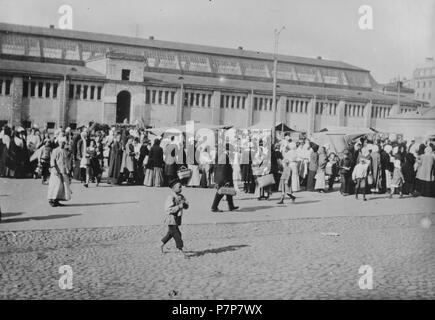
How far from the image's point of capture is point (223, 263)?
864cm

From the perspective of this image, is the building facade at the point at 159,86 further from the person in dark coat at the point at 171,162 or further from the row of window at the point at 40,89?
the person in dark coat at the point at 171,162

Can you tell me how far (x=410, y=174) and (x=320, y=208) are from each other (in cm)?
539

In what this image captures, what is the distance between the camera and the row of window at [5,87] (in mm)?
45912

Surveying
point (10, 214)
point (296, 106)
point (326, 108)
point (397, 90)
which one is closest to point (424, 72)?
point (397, 90)

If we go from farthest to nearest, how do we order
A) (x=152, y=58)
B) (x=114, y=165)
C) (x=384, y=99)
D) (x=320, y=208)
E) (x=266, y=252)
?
(x=384, y=99)
(x=152, y=58)
(x=114, y=165)
(x=320, y=208)
(x=266, y=252)

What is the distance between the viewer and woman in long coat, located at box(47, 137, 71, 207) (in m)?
13.3

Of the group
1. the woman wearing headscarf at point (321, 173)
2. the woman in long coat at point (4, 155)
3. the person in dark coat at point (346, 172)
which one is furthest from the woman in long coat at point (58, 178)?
the person in dark coat at point (346, 172)

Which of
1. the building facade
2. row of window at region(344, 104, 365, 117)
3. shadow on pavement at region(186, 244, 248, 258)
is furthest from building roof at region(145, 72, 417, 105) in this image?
shadow on pavement at region(186, 244, 248, 258)

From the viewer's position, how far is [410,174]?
19172mm

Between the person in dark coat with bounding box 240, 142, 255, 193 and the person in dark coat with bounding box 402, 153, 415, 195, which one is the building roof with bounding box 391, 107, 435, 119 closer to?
the person in dark coat with bounding box 402, 153, 415, 195

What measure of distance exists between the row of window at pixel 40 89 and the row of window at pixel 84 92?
1403 mm

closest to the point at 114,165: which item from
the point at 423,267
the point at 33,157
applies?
the point at 33,157

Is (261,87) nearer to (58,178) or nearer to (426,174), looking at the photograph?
(426,174)

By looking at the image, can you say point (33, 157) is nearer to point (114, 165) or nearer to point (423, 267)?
point (114, 165)
